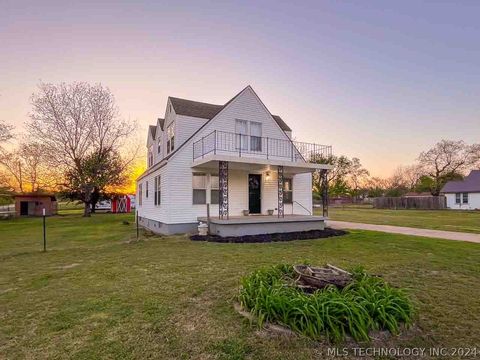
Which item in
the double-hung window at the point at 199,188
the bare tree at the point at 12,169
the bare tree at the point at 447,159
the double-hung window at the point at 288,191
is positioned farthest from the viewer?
A: the bare tree at the point at 447,159

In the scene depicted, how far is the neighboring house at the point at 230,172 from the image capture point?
481 inches

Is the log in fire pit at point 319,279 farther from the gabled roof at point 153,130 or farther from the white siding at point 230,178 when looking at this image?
the gabled roof at point 153,130

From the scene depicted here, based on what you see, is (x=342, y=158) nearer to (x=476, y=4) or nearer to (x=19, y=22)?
(x=476, y=4)

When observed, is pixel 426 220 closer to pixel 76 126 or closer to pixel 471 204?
pixel 471 204

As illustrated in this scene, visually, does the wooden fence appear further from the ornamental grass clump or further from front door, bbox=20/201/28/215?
front door, bbox=20/201/28/215

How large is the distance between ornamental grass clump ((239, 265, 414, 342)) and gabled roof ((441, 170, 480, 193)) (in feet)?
141

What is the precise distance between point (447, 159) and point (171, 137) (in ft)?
151

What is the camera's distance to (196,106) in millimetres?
15734

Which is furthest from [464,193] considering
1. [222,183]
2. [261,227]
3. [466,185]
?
[222,183]

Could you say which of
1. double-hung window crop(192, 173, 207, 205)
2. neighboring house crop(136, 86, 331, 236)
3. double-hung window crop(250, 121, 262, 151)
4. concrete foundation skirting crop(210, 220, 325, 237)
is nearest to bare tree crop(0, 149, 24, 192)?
neighboring house crop(136, 86, 331, 236)

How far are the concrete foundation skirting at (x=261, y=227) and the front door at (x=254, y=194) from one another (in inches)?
104

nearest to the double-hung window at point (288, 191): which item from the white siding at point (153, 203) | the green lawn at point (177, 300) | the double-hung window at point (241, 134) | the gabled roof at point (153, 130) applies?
the double-hung window at point (241, 134)

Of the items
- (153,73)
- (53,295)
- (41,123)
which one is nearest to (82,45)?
(153,73)

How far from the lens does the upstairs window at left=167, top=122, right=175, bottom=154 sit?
49.9 ft
